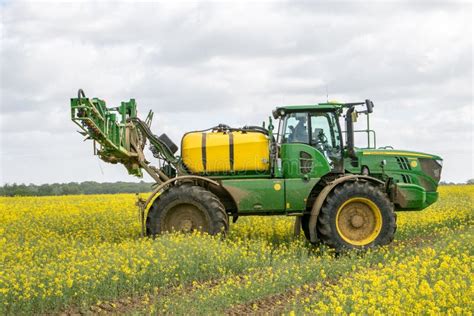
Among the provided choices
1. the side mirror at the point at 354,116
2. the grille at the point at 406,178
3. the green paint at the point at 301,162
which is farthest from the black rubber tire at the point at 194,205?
the grille at the point at 406,178

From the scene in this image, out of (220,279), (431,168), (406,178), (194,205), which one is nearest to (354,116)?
(406,178)

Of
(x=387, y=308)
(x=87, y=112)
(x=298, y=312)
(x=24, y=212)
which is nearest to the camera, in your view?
(x=387, y=308)

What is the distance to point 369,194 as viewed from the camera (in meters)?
13.2

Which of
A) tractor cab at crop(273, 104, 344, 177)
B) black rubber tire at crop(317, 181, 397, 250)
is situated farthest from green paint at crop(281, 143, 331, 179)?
black rubber tire at crop(317, 181, 397, 250)

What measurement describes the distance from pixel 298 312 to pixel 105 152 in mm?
6551

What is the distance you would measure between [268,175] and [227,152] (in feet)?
3.12

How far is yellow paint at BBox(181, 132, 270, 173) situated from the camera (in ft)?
44.1

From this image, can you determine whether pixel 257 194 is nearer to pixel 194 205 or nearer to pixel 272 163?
pixel 272 163

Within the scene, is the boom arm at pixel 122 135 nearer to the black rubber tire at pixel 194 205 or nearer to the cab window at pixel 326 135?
the black rubber tire at pixel 194 205

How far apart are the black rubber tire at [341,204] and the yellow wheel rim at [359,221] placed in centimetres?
8

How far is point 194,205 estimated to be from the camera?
514 inches

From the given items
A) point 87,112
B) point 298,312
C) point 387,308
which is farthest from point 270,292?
point 87,112

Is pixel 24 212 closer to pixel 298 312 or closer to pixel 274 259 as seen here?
pixel 274 259

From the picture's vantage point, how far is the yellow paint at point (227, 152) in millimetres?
13430
